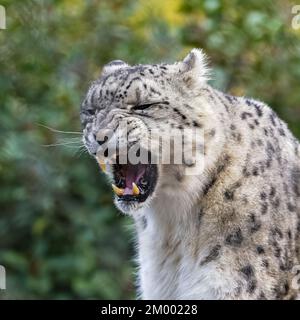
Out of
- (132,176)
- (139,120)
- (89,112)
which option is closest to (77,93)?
(89,112)

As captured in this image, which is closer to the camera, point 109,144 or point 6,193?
point 109,144

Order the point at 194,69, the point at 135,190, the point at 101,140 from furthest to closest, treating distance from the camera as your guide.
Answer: the point at 194,69 → the point at 135,190 → the point at 101,140

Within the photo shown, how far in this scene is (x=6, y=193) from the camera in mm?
9578

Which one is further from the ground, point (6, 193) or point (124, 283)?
point (6, 193)

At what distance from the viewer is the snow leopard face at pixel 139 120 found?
5172 mm

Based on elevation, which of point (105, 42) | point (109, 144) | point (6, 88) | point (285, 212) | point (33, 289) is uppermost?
point (105, 42)

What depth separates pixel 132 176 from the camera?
212 inches

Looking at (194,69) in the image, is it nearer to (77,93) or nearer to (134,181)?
(134,181)

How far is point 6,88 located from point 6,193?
1150 millimetres

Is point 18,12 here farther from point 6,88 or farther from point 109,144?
point 109,144

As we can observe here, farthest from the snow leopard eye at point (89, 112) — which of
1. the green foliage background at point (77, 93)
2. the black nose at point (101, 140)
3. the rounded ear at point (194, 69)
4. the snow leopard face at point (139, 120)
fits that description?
the green foliage background at point (77, 93)

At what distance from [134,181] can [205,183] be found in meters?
0.45

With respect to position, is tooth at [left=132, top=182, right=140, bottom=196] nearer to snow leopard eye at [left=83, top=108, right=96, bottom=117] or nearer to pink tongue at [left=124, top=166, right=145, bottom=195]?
pink tongue at [left=124, top=166, right=145, bottom=195]

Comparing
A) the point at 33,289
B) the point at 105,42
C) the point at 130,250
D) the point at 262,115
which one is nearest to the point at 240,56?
the point at 105,42
